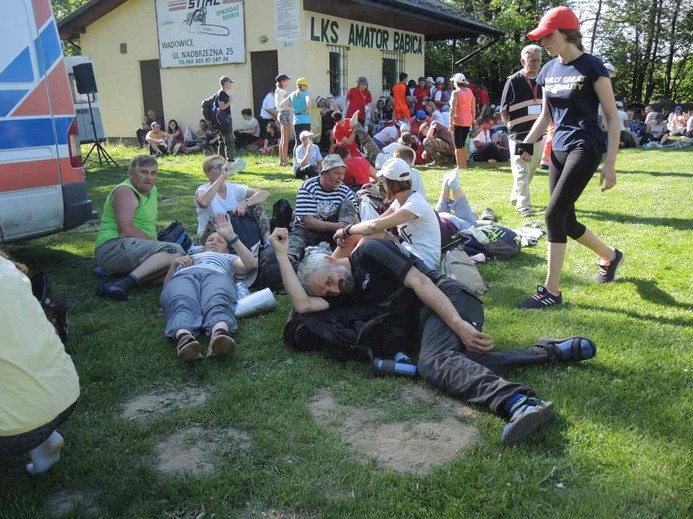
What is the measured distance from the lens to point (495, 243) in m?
5.76

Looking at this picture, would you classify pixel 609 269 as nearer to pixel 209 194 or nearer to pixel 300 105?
pixel 209 194

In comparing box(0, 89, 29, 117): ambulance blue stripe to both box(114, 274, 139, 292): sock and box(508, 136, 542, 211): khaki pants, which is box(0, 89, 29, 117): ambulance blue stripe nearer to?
box(114, 274, 139, 292): sock

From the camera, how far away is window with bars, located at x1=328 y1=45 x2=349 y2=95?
1708cm

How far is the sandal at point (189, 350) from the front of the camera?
143 inches

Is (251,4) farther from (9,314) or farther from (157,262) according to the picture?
(9,314)

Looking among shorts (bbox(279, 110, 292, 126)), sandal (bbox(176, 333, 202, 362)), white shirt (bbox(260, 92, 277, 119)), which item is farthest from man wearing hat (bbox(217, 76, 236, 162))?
sandal (bbox(176, 333, 202, 362))

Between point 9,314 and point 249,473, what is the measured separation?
118cm

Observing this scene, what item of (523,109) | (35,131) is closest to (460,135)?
(523,109)

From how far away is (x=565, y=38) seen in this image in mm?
4168

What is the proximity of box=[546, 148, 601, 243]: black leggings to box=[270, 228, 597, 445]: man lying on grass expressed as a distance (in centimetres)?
112

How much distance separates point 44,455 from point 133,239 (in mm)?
2930

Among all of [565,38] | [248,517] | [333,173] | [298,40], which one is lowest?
[248,517]

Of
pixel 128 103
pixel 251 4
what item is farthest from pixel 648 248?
pixel 128 103

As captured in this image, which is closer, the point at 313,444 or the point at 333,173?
the point at 313,444
